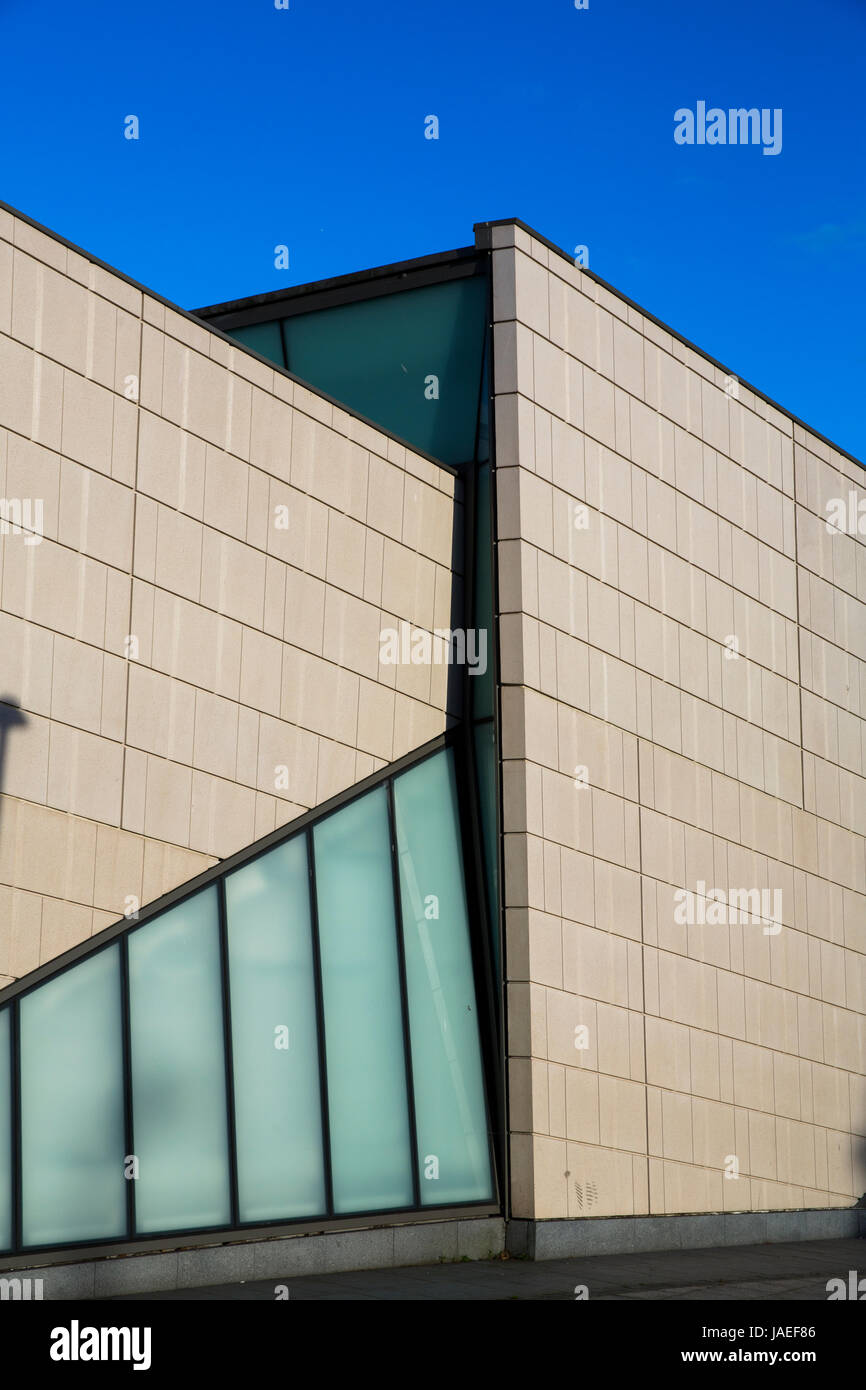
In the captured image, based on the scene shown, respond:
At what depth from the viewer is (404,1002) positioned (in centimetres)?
1673

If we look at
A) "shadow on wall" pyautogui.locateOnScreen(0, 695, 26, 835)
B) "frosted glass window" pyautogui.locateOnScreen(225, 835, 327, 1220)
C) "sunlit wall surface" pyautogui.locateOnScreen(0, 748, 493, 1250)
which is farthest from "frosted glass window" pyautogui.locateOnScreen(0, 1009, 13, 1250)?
"frosted glass window" pyautogui.locateOnScreen(225, 835, 327, 1220)

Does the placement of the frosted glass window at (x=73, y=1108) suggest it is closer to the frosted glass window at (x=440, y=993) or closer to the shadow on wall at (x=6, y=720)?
the shadow on wall at (x=6, y=720)

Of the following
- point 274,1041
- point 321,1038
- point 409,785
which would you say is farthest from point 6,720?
point 409,785

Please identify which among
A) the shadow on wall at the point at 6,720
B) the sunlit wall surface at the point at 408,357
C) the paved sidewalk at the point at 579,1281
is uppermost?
the sunlit wall surface at the point at 408,357

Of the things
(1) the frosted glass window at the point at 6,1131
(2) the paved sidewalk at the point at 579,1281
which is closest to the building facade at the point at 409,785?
(1) the frosted glass window at the point at 6,1131

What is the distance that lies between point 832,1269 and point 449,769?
722 cm

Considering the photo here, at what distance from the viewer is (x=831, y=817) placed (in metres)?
23.8

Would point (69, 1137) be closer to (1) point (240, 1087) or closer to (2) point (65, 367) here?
(1) point (240, 1087)

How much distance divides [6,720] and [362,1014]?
5.22m

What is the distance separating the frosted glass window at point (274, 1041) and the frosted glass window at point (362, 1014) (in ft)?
0.99

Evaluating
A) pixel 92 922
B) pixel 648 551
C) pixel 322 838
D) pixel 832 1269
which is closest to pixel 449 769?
pixel 322 838

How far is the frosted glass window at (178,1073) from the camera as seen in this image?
1370cm

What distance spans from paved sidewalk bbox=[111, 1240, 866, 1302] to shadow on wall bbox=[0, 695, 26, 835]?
461 cm

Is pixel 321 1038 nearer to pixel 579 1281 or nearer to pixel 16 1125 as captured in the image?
pixel 579 1281
